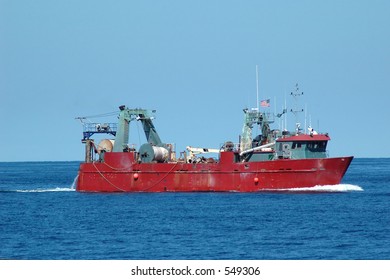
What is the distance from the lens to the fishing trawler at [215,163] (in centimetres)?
6938

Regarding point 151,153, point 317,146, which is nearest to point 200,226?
point 317,146

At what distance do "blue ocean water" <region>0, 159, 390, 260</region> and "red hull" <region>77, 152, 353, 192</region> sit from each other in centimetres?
115

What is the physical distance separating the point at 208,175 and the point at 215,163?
98cm

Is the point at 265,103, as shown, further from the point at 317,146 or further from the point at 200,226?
the point at 200,226

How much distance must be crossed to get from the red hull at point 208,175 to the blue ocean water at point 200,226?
1146 mm

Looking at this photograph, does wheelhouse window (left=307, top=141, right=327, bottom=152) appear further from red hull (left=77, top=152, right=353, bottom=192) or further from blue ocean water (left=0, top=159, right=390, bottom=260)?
blue ocean water (left=0, top=159, right=390, bottom=260)

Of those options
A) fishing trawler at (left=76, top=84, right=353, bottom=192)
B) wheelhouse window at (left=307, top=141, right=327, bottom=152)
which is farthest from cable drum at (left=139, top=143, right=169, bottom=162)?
wheelhouse window at (left=307, top=141, right=327, bottom=152)

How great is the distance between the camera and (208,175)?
72562 millimetres

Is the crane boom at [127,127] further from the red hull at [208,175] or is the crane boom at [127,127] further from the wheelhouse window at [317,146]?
the wheelhouse window at [317,146]

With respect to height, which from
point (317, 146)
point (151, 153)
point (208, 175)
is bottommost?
point (208, 175)

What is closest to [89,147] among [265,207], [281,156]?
[281,156]

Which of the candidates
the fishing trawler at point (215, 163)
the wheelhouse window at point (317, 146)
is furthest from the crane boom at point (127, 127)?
the wheelhouse window at point (317, 146)

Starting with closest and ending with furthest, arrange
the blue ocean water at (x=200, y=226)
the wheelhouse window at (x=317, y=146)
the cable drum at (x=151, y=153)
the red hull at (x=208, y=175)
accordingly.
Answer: the blue ocean water at (x=200, y=226), the red hull at (x=208, y=175), the wheelhouse window at (x=317, y=146), the cable drum at (x=151, y=153)

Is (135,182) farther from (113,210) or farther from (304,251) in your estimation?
(304,251)
